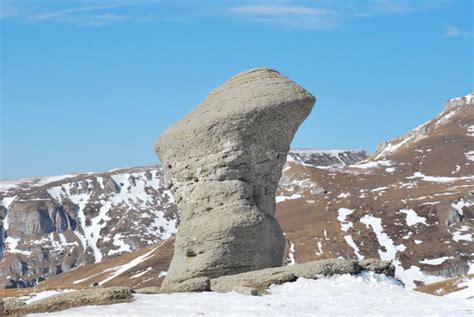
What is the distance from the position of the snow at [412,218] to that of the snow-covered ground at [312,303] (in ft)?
432

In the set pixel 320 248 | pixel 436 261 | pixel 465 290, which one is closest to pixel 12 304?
pixel 465 290

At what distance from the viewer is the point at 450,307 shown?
29734 millimetres

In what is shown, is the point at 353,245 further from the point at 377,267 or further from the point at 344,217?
the point at 377,267

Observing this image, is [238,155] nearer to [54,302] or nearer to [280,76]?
[280,76]

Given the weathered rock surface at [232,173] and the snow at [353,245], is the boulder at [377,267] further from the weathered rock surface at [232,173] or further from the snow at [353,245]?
the snow at [353,245]

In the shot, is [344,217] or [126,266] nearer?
[126,266]

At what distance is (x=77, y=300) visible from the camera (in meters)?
25.9

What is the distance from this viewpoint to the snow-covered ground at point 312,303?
2533cm

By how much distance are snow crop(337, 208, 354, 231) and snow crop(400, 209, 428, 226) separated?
12.1 m

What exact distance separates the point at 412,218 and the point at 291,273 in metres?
137

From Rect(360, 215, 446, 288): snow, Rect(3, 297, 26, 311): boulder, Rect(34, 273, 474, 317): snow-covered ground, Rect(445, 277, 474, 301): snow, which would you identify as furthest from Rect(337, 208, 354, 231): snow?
Rect(3, 297, 26, 311): boulder

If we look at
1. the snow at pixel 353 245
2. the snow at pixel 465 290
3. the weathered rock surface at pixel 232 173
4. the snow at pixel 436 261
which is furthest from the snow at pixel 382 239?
the weathered rock surface at pixel 232 173

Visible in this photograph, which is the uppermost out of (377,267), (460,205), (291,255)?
(460,205)

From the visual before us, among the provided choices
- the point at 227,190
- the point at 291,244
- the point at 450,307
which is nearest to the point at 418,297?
the point at 450,307
